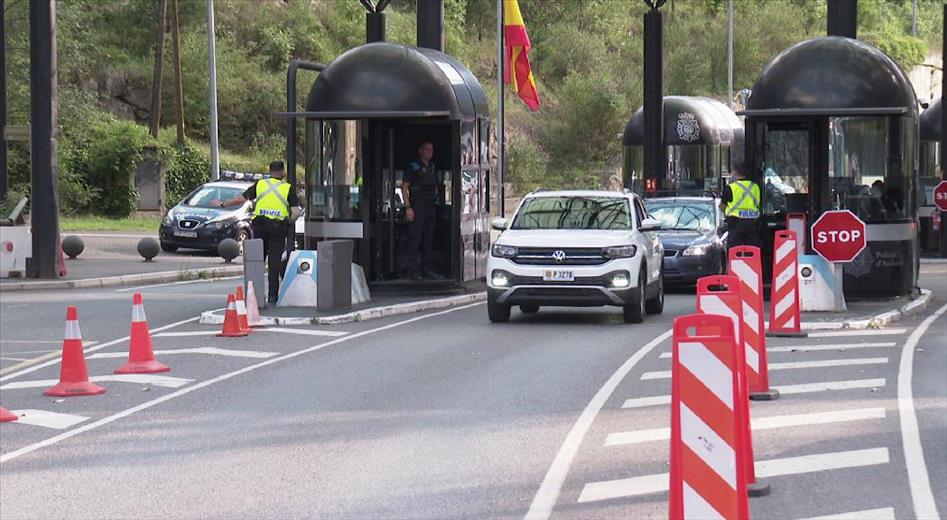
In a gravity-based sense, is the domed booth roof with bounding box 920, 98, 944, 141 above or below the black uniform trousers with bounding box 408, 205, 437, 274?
above

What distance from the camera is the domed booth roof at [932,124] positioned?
134ft

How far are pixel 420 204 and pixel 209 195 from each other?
50.0 ft

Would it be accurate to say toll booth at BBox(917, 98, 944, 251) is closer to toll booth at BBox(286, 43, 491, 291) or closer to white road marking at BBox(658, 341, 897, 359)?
toll booth at BBox(286, 43, 491, 291)

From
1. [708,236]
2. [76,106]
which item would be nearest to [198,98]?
[76,106]

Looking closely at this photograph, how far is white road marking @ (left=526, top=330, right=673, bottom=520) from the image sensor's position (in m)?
9.34

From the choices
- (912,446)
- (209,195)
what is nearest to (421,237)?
(912,446)

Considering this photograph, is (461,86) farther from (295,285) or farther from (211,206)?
(211,206)

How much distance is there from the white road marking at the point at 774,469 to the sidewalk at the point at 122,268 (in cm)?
1889

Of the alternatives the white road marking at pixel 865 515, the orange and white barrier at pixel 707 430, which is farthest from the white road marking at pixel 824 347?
the orange and white barrier at pixel 707 430

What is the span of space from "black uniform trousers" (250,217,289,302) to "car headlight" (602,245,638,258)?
4.93 meters

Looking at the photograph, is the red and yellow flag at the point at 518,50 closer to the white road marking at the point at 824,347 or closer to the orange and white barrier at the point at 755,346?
the white road marking at the point at 824,347

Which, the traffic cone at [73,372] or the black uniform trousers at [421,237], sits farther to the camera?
the black uniform trousers at [421,237]

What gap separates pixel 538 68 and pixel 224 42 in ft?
80.4

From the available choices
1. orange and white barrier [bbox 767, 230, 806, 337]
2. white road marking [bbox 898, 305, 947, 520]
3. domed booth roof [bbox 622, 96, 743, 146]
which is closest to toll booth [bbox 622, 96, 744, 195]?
domed booth roof [bbox 622, 96, 743, 146]
